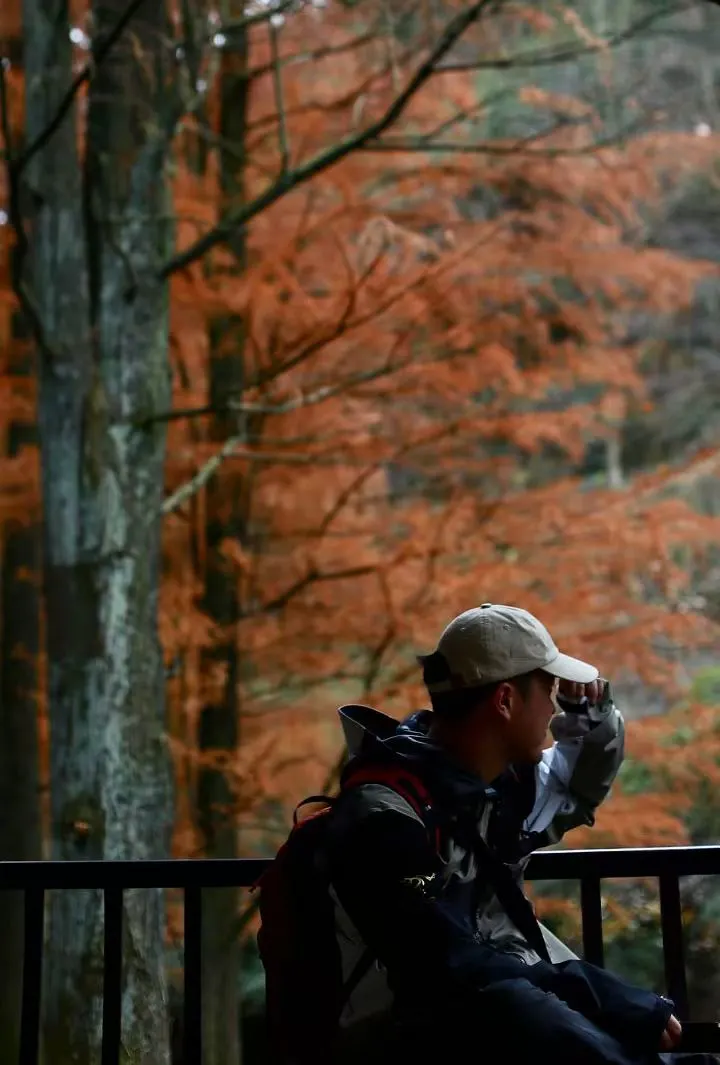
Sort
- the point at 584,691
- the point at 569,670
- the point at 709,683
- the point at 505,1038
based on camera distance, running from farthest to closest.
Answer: the point at 709,683, the point at 584,691, the point at 569,670, the point at 505,1038

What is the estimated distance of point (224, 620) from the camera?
650 centimetres

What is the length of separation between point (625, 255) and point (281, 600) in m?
2.63

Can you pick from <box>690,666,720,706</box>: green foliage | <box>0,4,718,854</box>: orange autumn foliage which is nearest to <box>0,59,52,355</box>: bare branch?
<box>0,4,718,854</box>: orange autumn foliage

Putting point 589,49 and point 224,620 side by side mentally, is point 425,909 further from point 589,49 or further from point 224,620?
point 224,620

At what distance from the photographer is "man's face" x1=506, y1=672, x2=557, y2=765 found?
187cm

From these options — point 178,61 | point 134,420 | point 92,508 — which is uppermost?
point 178,61

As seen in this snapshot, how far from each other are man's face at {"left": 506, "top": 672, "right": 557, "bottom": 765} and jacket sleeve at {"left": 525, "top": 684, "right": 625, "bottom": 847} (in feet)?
0.96

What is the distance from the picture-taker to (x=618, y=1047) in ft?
5.38

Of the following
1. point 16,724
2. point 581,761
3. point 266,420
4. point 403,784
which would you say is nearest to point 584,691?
point 581,761

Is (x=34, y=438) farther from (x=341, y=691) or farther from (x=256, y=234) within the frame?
(x=341, y=691)

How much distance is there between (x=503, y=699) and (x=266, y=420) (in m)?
4.88

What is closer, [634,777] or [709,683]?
[634,777]

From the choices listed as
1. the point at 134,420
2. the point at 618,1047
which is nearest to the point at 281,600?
the point at 134,420

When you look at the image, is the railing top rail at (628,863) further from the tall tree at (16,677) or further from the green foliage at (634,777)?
the green foliage at (634,777)
